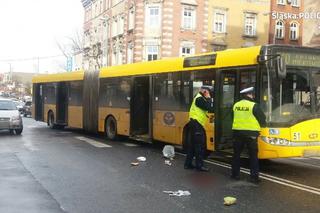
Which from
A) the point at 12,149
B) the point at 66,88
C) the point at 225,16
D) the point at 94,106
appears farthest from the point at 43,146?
the point at 225,16

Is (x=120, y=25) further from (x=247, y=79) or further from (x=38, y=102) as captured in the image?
(x=247, y=79)

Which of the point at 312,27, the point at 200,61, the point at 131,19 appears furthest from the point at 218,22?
the point at 200,61

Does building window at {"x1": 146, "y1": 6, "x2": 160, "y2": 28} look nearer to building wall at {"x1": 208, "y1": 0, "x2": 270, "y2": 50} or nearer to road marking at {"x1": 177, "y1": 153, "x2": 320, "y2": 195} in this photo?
building wall at {"x1": 208, "y1": 0, "x2": 270, "y2": 50}

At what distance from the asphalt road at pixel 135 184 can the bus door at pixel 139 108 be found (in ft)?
8.99

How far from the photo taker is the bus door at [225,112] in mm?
12211

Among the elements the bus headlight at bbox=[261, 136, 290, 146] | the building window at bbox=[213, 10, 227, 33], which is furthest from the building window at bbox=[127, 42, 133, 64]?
the bus headlight at bbox=[261, 136, 290, 146]

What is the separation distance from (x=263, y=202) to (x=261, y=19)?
44038 millimetres

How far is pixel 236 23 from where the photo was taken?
49.0m

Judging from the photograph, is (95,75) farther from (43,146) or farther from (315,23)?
(315,23)

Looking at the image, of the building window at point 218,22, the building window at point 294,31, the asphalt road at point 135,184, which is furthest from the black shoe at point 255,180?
the building window at point 294,31

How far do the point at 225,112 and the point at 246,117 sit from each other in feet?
7.47

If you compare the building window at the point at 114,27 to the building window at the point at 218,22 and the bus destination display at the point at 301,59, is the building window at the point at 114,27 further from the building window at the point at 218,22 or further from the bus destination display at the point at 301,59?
the bus destination display at the point at 301,59

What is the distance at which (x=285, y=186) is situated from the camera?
378 inches

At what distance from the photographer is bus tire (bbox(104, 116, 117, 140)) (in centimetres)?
A: 1881
